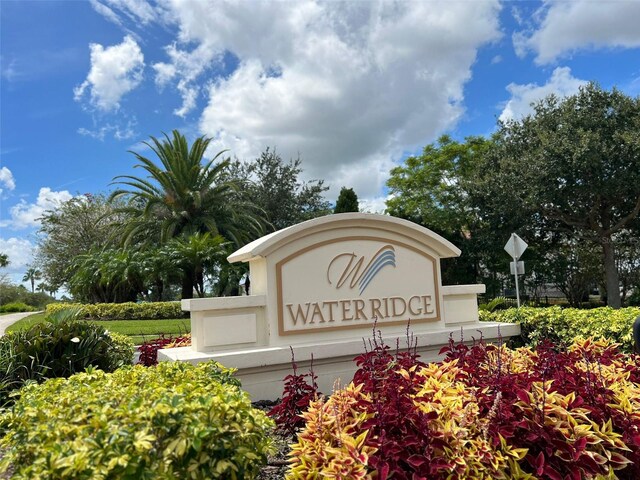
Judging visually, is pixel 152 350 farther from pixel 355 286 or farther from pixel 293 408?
pixel 293 408

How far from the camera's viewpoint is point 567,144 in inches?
830

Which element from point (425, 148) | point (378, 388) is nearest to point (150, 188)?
point (425, 148)

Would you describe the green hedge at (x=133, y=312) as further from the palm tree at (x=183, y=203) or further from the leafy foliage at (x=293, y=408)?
the leafy foliage at (x=293, y=408)

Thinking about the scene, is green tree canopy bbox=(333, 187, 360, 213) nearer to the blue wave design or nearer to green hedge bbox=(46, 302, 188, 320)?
green hedge bbox=(46, 302, 188, 320)

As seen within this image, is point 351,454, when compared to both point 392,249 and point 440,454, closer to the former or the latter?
point 440,454

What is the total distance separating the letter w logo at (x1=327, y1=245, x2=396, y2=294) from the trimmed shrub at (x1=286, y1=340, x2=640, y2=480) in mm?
3109

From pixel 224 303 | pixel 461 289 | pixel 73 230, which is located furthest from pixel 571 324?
pixel 73 230

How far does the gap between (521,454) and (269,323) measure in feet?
12.6

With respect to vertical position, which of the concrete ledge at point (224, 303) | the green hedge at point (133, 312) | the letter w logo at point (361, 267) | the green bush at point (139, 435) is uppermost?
the letter w logo at point (361, 267)

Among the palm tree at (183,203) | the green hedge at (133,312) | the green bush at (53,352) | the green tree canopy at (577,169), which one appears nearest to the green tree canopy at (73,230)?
the palm tree at (183,203)

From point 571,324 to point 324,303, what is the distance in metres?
3.76

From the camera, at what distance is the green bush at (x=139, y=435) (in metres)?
2.22

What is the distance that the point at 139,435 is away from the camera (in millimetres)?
2246

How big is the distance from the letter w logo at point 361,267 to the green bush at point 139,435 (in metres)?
3.68
